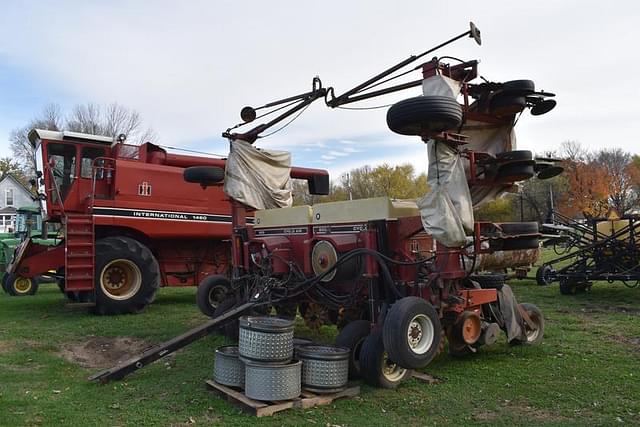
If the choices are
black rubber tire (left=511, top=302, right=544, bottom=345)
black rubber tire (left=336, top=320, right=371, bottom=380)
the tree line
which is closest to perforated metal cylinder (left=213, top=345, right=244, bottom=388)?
black rubber tire (left=336, top=320, right=371, bottom=380)

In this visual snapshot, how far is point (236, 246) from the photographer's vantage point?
807 cm

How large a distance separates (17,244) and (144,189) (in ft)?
32.4

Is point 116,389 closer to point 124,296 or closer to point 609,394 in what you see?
point 609,394

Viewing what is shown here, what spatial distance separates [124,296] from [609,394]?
8128 mm

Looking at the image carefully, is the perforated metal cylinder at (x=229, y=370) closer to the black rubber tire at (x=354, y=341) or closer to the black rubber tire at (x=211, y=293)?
the black rubber tire at (x=354, y=341)

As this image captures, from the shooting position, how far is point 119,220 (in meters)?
10.7

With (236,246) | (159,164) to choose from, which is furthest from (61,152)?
(236,246)

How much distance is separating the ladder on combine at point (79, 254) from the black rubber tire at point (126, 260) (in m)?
0.26

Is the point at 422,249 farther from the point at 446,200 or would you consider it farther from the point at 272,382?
the point at 272,382

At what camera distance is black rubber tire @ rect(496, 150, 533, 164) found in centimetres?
580

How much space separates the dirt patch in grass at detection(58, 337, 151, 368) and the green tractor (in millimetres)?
5529

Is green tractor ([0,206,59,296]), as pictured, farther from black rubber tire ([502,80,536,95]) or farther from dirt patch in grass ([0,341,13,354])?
black rubber tire ([502,80,536,95])

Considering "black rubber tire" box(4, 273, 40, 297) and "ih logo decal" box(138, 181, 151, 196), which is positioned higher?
"ih logo decal" box(138, 181, 151, 196)

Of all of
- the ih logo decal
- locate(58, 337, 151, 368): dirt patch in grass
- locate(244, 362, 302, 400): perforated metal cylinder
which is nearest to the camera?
locate(244, 362, 302, 400): perforated metal cylinder
